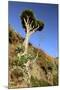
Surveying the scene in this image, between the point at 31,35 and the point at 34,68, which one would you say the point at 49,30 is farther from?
the point at 34,68

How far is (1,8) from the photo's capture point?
6.32ft

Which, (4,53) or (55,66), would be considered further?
(55,66)

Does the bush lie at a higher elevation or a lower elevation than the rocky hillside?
lower

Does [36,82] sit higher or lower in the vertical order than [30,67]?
lower

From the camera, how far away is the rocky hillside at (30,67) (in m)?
1.92

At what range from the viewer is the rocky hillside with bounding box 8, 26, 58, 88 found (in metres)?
1.92

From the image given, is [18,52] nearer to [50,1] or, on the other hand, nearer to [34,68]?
[34,68]

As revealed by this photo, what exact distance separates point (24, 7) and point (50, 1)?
0.27 metres

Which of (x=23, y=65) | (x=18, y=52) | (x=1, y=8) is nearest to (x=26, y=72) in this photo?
(x=23, y=65)

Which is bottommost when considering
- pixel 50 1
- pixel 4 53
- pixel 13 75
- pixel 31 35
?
pixel 13 75

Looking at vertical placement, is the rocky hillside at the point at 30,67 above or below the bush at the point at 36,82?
above

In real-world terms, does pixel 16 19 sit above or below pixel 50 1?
below

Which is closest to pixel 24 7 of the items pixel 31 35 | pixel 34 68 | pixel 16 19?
pixel 16 19

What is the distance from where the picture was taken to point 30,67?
6.44ft
